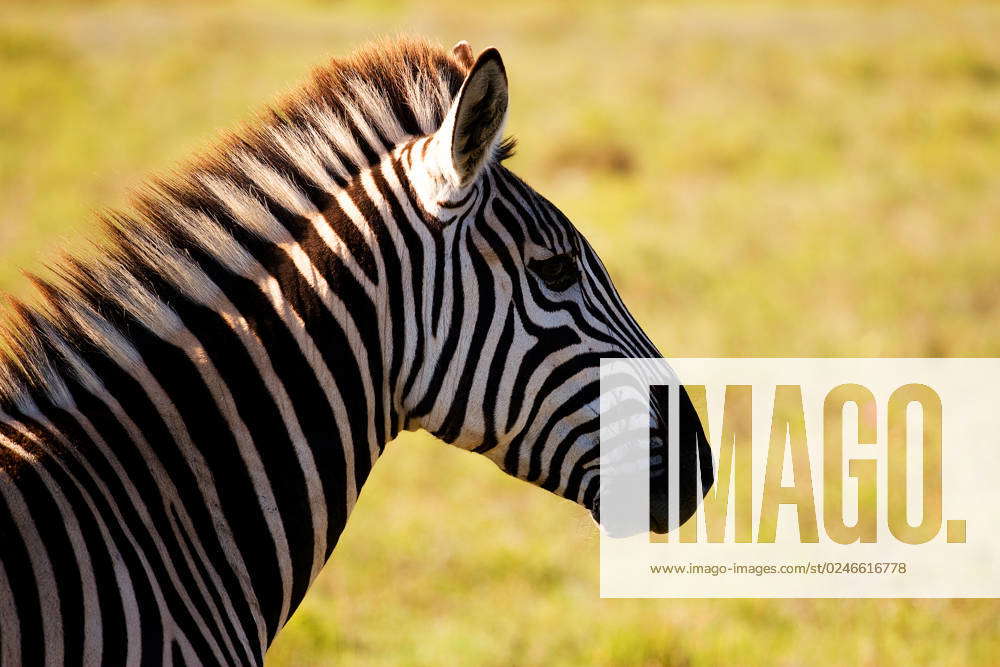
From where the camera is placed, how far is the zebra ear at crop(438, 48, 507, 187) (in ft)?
7.14

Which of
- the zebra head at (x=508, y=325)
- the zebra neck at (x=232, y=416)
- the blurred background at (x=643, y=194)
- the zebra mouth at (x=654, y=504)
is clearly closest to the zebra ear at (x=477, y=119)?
the zebra head at (x=508, y=325)

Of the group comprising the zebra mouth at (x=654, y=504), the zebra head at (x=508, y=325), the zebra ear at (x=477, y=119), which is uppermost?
the zebra ear at (x=477, y=119)

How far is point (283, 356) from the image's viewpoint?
230 cm

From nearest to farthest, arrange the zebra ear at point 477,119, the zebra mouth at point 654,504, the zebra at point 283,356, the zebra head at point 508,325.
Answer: the zebra at point 283,356 → the zebra ear at point 477,119 → the zebra head at point 508,325 → the zebra mouth at point 654,504

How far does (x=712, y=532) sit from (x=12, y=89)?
11.8 metres

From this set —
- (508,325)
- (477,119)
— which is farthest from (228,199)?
(508,325)

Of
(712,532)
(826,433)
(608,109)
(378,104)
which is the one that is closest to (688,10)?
(608,109)

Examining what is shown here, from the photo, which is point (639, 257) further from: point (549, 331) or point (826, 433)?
point (549, 331)

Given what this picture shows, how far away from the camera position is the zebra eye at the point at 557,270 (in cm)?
243

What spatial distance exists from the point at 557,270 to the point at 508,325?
189 millimetres

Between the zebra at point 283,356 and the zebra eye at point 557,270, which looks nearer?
the zebra at point 283,356

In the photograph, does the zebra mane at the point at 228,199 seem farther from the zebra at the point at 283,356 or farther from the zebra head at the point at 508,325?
the zebra head at the point at 508,325

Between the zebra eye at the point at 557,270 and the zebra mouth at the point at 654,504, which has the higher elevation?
the zebra eye at the point at 557,270

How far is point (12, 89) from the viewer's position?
13.4 meters
